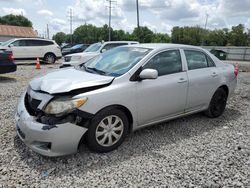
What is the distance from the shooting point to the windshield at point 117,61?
3.74 meters

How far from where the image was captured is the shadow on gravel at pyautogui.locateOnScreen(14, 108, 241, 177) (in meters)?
3.05

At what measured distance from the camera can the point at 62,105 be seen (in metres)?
3.00

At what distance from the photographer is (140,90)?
11.8 ft

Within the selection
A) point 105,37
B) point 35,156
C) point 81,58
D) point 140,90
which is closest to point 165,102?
point 140,90

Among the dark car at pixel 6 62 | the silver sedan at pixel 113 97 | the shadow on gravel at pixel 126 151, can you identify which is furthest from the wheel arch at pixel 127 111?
the dark car at pixel 6 62

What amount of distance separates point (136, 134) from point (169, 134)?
0.60 metres

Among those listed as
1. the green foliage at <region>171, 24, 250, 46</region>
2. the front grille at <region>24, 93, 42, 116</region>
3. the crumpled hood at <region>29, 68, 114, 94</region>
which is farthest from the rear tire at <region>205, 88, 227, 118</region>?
the green foliage at <region>171, 24, 250, 46</region>

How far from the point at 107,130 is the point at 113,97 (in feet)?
1.61

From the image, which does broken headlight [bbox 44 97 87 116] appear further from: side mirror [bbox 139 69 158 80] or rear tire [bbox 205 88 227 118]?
rear tire [bbox 205 88 227 118]

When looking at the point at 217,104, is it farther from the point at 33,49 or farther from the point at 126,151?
the point at 33,49

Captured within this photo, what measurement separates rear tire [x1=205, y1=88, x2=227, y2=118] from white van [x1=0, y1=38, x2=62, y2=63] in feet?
41.4

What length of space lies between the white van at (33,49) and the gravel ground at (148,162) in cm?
1097

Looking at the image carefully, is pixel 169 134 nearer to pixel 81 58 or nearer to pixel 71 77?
pixel 71 77

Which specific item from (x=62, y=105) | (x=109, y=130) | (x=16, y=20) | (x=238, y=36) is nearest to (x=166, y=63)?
(x=109, y=130)
